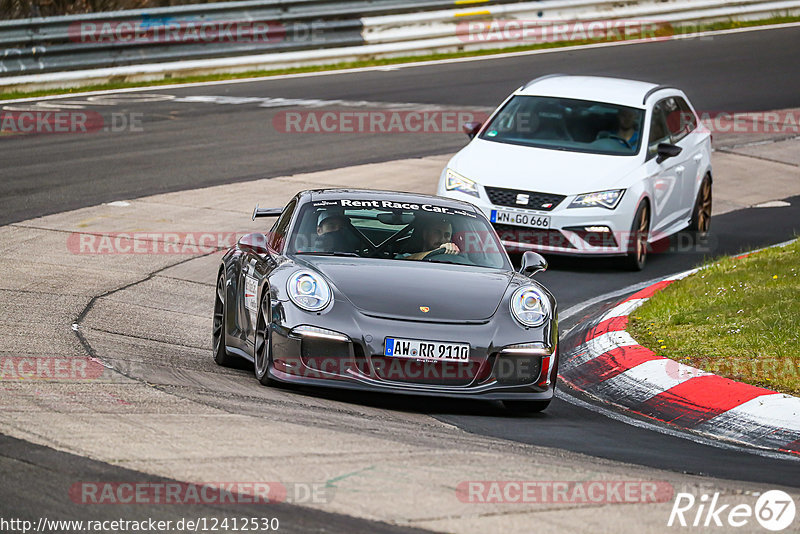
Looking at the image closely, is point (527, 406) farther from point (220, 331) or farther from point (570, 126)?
point (570, 126)

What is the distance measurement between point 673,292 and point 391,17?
55.7ft

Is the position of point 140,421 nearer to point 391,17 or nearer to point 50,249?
point 50,249

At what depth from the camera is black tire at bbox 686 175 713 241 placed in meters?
15.5

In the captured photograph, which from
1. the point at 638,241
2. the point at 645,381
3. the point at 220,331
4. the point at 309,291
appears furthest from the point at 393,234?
the point at 638,241

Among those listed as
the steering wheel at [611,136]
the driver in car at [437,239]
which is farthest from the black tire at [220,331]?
the steering wheel at [611,136]

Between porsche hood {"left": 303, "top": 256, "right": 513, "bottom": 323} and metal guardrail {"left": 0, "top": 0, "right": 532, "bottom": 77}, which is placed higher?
metal guardrail {"left": 0, "top": 0, "right": 532, "bottom": 77}

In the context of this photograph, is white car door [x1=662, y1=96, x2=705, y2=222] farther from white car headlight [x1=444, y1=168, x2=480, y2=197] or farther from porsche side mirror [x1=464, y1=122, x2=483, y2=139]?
white car headlight [x1=444, y1=168, x2=480, y2=197]

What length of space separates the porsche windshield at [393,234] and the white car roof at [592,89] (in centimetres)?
589

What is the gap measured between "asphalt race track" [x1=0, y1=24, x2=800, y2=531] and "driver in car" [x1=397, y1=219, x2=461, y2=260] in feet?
3.86

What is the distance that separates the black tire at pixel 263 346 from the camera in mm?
7996

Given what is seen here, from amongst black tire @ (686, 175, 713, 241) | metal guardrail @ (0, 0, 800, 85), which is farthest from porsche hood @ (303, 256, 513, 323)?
metal guardrail @ (0, 0, 800, 85)

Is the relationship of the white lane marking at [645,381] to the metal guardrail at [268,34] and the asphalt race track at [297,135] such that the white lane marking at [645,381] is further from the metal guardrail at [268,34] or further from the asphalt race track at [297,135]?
the metal guardrail at [268,34]

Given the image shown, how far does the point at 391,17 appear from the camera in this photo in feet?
90.2

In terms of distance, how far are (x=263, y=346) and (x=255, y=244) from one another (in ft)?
3.61
